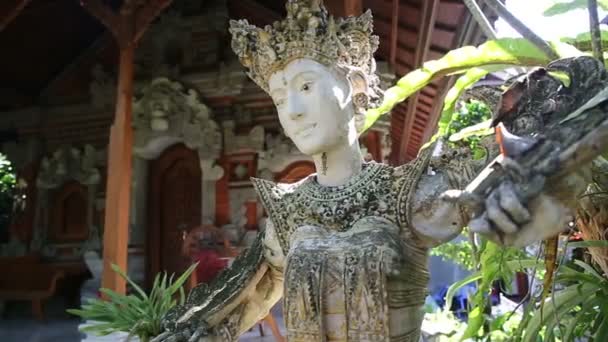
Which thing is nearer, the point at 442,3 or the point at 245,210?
the point at 442,3

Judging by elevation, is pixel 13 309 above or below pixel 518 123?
below

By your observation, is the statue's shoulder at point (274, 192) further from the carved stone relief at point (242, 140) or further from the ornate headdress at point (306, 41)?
the carved stone relief at point (242, 140)

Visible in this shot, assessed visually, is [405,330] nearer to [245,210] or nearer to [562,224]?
[562,224]

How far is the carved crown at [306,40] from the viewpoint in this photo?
1410 mm

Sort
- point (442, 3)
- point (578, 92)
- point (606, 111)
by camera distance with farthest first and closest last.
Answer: point (442, 3) → point (578, 92) → point (606, 111)

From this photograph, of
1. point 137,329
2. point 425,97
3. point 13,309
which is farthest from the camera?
point 13,309

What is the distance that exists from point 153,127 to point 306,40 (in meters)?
4.55

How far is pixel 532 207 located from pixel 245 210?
471 cm

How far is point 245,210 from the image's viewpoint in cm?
536

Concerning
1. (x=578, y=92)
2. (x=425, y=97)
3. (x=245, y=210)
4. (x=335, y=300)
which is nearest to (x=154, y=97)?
(x=245, y=210)

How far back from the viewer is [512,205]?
0.74m

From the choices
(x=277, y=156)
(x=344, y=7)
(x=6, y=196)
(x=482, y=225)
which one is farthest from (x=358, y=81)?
(x=6, y=196)

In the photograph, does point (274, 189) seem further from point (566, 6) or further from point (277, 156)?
point (277, 156)

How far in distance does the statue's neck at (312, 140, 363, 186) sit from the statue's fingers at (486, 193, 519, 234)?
2.24ft
